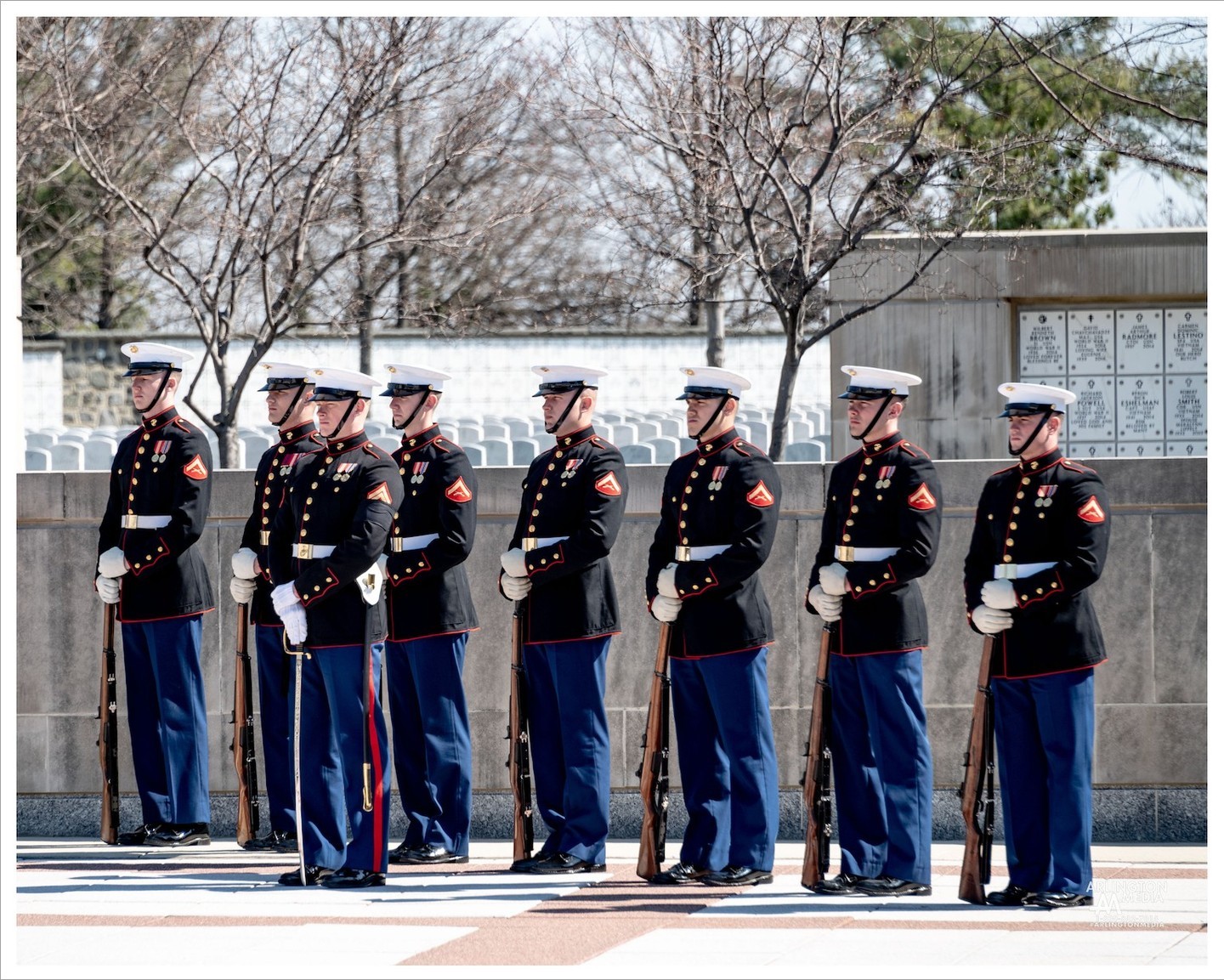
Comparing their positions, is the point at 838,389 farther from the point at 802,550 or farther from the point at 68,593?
the point at 68,593

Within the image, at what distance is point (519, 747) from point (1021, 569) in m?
2.15

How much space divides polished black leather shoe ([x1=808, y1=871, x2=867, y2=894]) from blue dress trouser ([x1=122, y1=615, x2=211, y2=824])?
2.93 meters

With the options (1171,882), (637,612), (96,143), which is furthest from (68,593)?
(96,143)

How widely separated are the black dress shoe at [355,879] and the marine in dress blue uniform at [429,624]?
1.94 feet

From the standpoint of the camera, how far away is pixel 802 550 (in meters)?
8.67

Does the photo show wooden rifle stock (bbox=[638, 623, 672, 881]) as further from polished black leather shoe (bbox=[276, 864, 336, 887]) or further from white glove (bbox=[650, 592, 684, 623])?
polished black leather shoe (bbox=[276, 864, 336, 887])

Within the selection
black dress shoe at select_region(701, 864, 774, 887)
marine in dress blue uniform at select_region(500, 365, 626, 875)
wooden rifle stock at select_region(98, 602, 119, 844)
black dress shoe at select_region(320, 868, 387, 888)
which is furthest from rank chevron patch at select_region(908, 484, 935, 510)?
wooden rifle stock at select_region(98, 602, 119, 844)

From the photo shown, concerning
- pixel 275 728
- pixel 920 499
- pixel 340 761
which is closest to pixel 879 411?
pixel 920 499

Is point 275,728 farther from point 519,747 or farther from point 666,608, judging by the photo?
point 666,608

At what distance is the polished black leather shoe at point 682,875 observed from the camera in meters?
7.33

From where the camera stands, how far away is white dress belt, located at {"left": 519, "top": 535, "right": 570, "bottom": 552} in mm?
7664

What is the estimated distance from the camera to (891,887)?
Answer: 708cm

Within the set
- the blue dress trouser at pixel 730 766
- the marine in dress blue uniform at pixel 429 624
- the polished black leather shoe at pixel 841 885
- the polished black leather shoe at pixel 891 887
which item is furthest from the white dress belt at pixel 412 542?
the polished black leather shoe at pixel 891 887

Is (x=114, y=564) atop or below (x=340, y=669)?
atop
